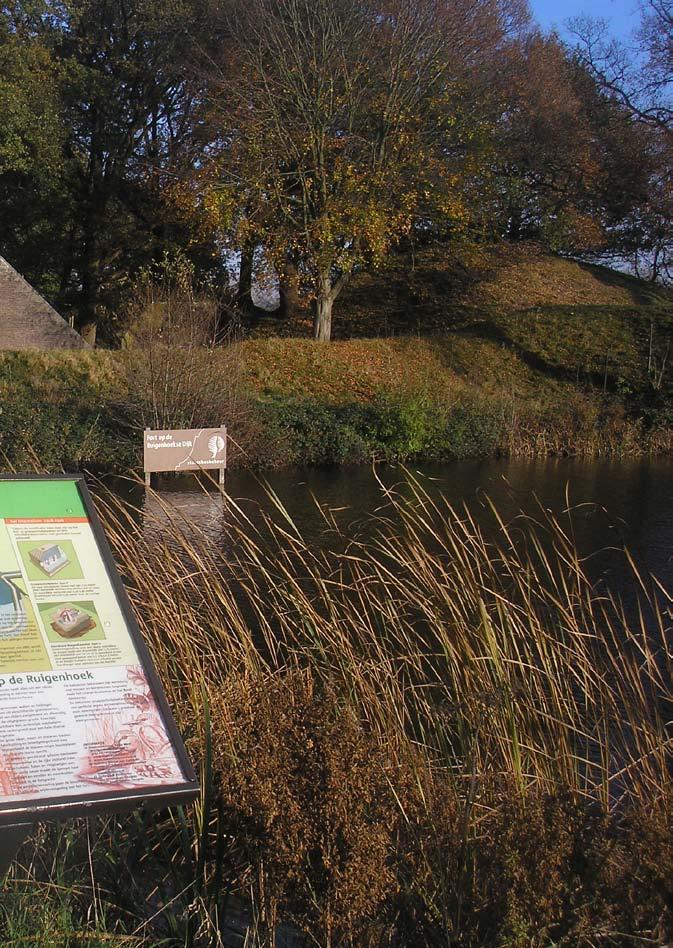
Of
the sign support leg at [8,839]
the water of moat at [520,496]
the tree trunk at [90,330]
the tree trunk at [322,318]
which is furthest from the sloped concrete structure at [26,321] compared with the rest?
the sign support leg at [8,839]

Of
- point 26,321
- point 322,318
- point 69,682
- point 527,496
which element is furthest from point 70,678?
point 322,318

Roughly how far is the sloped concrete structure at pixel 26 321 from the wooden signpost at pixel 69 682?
22981 millimetres

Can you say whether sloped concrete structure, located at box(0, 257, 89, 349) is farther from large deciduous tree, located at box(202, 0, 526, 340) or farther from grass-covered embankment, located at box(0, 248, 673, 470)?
large deciduous tree, located at box(202, 0, 526, 340)

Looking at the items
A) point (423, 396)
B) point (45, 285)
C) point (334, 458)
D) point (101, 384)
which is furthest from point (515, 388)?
point (45, 285)

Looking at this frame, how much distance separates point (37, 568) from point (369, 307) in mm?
29333

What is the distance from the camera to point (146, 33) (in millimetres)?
29000

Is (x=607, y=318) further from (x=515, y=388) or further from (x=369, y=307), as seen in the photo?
(x=369, y=307)

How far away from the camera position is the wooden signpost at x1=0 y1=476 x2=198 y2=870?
2586mm

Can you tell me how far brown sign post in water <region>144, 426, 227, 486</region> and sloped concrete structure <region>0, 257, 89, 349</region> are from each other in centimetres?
1132

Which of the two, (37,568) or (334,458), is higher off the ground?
(37,568)

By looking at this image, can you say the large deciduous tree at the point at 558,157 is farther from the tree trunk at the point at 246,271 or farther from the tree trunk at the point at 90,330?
the tree trunk at the point at 90,330

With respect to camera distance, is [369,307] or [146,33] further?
[369,307]

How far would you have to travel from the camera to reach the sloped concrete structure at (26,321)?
25.2m

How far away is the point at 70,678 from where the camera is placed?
2.81 m
